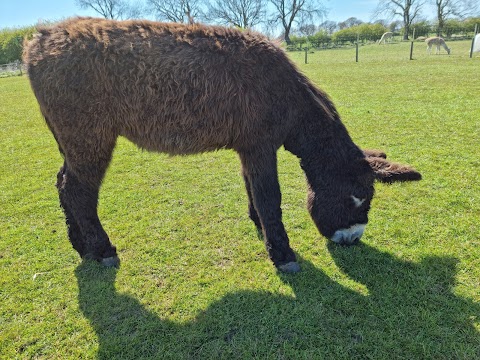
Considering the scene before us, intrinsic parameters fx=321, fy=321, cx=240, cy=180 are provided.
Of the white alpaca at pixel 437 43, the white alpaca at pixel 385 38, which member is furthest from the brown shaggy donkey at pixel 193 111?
the white alpaca at pixel 385 38

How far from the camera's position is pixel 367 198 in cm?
328

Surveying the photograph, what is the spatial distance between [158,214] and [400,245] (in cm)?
306

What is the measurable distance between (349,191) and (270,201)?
0.79 m

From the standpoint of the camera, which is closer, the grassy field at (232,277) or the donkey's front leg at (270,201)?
the grassy field at (232,277)

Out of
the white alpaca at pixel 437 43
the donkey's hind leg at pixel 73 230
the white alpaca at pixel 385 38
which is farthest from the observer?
the white alpaca at pixel 385 38

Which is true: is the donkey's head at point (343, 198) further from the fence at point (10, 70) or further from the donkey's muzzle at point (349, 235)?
the fence at point (10, 70)

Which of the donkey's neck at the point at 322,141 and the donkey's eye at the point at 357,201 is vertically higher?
the donkey's neck at the point at 322,141

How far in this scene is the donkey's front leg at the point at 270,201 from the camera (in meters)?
3.17

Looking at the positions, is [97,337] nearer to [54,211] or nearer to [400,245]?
[54,211]

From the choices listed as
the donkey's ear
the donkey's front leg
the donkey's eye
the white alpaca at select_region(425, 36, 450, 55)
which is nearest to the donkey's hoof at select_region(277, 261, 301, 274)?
the donkey's front leg

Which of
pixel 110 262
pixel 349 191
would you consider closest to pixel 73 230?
pixel 110 262

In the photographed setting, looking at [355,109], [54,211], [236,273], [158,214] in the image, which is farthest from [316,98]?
[355,109]

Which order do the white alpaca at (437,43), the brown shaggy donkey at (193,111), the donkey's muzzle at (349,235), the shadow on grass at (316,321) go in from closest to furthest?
the shadow on grass at (316,321) < the brown shaggy donkey at (193,111) < the donkey's muzzle at (349,235) < the white alpaca at (437,43)

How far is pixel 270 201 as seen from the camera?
3223 millimetres
